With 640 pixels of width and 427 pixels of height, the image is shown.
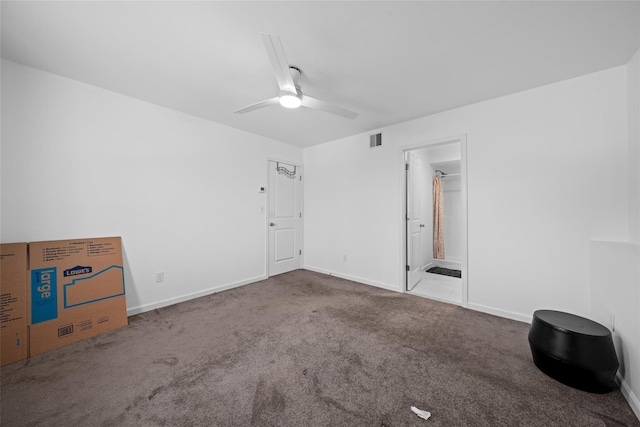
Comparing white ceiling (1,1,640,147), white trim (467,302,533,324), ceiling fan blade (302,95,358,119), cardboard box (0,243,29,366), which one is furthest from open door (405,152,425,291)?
cardboard box (0,243,29,366)

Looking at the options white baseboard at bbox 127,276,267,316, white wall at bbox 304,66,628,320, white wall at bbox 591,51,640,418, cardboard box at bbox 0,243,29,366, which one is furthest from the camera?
white baseboard at bbox 127,276,267,316

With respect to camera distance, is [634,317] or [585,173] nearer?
[634,317]

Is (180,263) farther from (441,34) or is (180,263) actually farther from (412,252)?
(441,34)

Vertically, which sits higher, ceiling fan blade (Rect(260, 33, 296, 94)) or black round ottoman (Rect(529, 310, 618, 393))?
ceiling fan blade (Rect(260, 33, 296, 94))

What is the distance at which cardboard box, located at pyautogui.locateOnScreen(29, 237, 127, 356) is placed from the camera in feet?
6.77

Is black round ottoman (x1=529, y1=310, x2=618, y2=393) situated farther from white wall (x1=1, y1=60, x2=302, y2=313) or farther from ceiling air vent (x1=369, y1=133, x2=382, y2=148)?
white wall (x1=1, y1=60, x2=302, y2=313)

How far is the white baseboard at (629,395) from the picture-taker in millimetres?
1376

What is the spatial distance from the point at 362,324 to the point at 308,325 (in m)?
0.60

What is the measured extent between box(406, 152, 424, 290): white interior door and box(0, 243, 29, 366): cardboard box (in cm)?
425

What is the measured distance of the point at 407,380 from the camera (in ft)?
5.46

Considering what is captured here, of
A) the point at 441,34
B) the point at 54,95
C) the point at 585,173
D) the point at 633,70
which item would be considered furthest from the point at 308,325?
the point at 633,70

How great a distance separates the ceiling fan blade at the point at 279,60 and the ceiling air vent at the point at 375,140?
2.20m

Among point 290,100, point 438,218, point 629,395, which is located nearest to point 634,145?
point 629,395

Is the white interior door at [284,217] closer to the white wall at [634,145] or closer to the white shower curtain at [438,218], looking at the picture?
the white shower curtain at [438,218]
